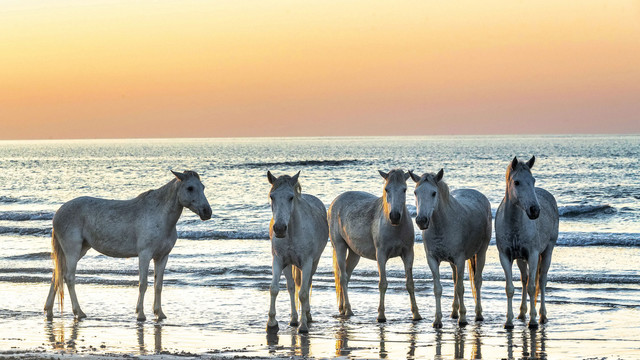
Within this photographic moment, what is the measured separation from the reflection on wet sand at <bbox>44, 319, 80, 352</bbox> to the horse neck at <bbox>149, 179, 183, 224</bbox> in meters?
1.93

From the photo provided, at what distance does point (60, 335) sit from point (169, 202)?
2.52m

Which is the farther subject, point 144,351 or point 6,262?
point 6,262

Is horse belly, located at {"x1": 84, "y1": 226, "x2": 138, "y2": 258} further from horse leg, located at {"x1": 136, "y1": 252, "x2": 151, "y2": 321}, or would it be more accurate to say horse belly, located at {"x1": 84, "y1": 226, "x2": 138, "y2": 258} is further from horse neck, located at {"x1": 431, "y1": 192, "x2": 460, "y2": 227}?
horse neck, located at {"x1": 431, "y1": 192, "x2": 460, "y2": 227}

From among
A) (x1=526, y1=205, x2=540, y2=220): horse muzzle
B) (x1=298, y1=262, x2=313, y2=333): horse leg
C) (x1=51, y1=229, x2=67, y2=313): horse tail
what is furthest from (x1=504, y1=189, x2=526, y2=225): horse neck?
(x1=51, y1=229, x2=67, y2=313): horse tail

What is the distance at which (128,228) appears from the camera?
1127 centimetres

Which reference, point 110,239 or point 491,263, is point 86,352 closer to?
point 110,239

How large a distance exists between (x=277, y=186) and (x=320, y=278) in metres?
5.80

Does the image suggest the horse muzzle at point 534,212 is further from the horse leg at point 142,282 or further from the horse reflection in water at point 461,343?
the horse leg at point 142,282

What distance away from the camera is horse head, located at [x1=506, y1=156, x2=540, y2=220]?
970 cm

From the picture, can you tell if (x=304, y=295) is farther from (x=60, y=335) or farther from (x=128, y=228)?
(x=60, y=335)

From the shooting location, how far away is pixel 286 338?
31.2ft

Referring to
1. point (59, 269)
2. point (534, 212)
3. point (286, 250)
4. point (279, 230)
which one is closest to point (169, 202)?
point (59, 269)

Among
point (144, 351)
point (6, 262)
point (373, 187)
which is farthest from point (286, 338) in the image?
point (373, 187)

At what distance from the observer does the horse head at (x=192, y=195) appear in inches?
433
